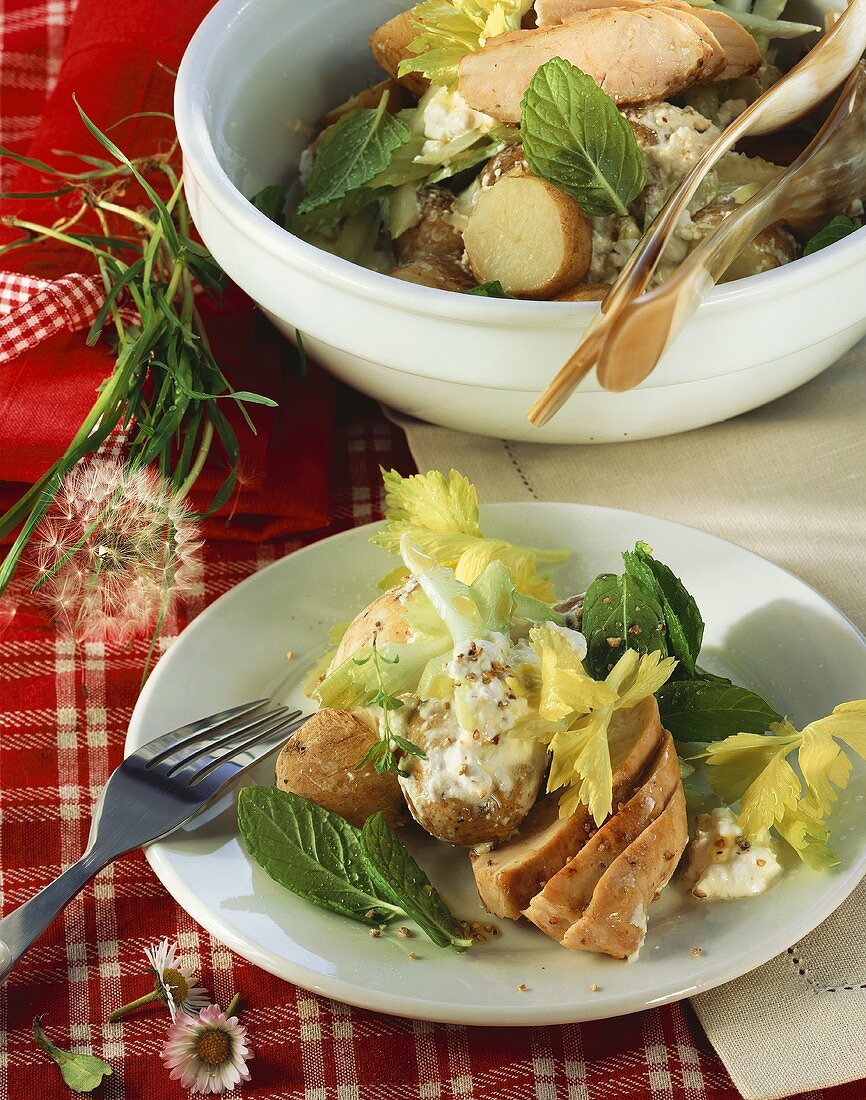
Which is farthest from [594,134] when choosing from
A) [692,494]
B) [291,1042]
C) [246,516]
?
[291,1042]

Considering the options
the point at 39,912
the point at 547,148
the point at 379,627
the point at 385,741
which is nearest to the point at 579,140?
the point at 547,148

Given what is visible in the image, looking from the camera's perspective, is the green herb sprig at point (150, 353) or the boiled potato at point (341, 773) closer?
the boiled potato at point (341, 773)

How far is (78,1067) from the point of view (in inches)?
39.6

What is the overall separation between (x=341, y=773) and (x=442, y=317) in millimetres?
462

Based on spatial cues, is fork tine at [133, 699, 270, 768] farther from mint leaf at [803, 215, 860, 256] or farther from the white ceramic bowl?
mint leaf at [803, 215, 860, 256]

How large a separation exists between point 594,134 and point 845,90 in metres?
0.30

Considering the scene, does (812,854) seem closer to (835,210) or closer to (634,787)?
(634,787)

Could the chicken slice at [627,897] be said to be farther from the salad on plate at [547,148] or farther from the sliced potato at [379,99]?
the sliced potato at [379,99]

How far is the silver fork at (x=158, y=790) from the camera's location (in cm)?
102

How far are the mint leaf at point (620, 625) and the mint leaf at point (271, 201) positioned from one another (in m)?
0.69

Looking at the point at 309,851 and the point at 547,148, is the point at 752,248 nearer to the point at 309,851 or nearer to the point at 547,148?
the point at 547,148

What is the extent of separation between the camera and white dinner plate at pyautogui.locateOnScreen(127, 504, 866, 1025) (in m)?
0.94

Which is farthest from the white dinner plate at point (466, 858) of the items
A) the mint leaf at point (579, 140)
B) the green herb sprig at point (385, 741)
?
the mint leaf at point (579, 140)

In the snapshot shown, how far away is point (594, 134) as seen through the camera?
4.18 ft
